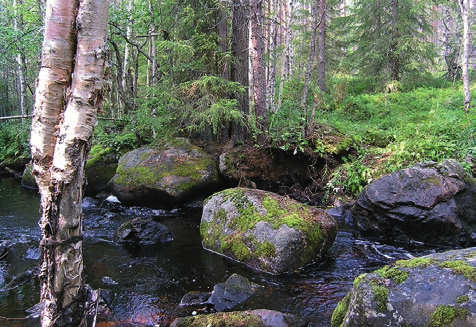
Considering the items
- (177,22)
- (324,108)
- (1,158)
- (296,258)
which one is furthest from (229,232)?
(1,158)

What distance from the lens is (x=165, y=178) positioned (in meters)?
10.1

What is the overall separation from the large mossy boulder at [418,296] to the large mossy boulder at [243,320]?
3.77ft

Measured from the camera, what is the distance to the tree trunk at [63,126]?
122 inches

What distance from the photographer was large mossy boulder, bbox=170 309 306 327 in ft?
13.6

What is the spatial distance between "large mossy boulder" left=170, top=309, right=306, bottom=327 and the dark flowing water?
462 millimetres

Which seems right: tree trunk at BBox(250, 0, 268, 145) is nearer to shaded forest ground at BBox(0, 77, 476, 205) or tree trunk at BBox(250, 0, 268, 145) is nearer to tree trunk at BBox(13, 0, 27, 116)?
shaded forest ground at BBox(0, 77, 476, 205)

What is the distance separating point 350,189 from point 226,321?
6858mm

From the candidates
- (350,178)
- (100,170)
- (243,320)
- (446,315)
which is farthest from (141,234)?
(446,315)

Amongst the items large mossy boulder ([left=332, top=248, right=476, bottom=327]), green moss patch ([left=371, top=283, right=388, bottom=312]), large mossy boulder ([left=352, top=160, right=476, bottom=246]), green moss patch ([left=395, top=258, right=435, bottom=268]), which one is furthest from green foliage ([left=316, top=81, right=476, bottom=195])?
green moss patch ([left=371, top=283, right=388, bottom=312])

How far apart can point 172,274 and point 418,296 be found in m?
4.30

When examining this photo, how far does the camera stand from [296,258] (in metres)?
6.11

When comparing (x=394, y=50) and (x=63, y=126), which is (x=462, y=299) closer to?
(x=63, y=126)

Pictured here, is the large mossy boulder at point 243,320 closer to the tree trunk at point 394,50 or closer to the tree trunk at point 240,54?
the tree trunk at point 240,54

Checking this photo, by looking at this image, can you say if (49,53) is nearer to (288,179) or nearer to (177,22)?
(288,179)
